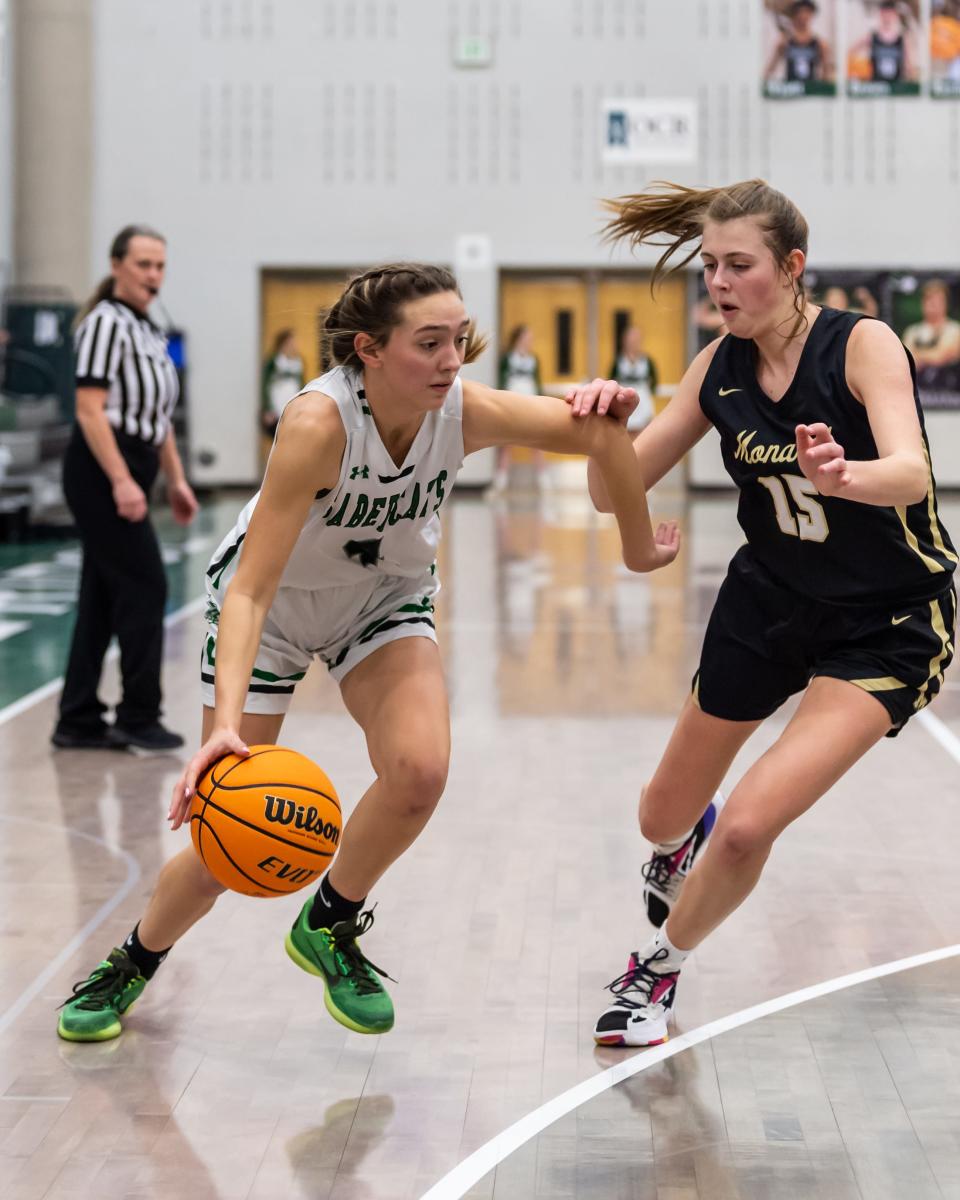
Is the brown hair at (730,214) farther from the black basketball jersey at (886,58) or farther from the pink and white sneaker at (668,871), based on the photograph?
the black basketball jersey at (886,58)

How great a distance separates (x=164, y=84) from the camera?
17938 millimetres

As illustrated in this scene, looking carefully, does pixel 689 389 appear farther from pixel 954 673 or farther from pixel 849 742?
pixel 954 673

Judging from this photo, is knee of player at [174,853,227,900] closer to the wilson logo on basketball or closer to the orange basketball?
the orange basketball

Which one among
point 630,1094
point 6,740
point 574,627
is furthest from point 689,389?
point 574,627

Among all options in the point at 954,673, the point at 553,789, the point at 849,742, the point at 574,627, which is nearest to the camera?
the point at 849,742

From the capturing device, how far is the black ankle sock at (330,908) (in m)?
3.36

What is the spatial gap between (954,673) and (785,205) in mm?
5089

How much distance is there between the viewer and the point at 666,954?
338 centimetres

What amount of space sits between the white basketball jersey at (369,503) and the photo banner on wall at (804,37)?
15.8 meters

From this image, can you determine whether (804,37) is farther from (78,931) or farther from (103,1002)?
(103,1002)

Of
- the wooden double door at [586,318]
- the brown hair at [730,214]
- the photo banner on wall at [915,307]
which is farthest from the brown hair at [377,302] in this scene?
the wooden double door at [586,318]

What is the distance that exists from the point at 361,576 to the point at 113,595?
276cm

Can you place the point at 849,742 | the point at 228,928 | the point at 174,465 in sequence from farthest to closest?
A: the point at 174,465 < the point at 228,928 < the point at 849,742

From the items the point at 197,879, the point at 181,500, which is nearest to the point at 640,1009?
the point at 197,879
